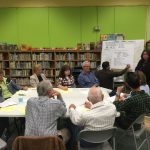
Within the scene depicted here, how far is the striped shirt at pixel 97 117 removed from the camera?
3014mm

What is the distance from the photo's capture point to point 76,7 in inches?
339

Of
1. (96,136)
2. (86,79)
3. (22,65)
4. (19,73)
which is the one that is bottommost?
(96,136)

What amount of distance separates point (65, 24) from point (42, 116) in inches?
233

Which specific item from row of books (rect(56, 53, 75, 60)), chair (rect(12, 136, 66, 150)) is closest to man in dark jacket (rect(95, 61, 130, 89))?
row of books (rect(56, 53, 75, 60))

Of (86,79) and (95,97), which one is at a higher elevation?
(95,97)

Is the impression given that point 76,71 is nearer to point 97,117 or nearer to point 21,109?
point 21,109

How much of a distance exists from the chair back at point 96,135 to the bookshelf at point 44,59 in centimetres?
558

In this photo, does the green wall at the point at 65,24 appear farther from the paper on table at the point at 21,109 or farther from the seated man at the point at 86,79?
the paper on table at the point at 21,109

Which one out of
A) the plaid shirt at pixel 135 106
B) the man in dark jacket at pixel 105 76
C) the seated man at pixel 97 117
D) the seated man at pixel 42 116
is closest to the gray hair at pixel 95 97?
the seated man at pixel 97 117

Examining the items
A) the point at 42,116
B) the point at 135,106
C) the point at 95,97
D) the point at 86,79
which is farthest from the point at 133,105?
the point at 86,79

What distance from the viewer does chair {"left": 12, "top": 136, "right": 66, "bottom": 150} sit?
9.10 ft

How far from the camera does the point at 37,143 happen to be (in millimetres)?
2783

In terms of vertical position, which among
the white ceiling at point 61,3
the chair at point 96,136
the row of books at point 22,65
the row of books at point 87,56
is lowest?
the chair at point 96,136

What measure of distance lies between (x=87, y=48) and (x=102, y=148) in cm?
563
